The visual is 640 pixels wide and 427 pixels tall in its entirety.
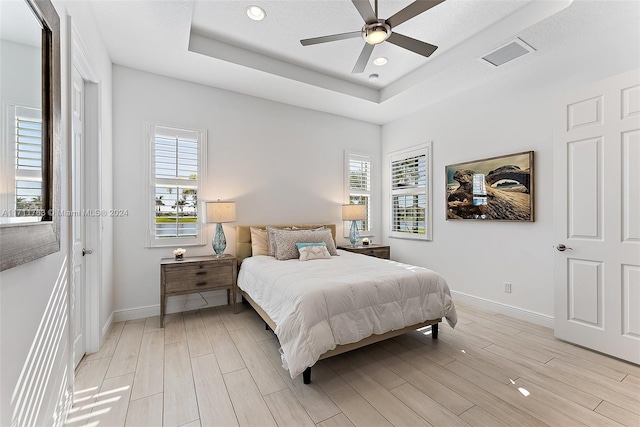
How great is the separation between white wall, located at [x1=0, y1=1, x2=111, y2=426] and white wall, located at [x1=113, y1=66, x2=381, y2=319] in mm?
1280

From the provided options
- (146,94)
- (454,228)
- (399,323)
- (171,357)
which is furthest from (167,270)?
(454,228)

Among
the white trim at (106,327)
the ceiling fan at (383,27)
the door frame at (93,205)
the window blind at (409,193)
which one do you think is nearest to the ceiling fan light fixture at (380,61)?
the ceiling fan at (383,27)

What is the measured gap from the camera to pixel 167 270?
312 cm

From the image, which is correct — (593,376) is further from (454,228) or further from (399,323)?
(454,228)

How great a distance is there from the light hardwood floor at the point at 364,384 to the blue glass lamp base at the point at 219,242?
1.02 m

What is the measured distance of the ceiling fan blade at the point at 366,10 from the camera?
198 centimetres

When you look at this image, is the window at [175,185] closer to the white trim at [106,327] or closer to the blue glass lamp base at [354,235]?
the white trim at [106,327]

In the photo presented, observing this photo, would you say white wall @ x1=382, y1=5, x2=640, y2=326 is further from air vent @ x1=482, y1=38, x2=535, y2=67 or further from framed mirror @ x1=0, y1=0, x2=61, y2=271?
framed mirror @ x1=0, y1=0, x2=61, y2=271

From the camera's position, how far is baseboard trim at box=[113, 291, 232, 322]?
129 inches

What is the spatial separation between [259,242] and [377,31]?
269 centimetres

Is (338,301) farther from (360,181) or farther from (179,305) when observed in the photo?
(360,181)

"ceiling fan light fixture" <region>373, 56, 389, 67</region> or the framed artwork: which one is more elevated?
"ceiling fan light fixture" <region>373, 56, 389, 67</region>

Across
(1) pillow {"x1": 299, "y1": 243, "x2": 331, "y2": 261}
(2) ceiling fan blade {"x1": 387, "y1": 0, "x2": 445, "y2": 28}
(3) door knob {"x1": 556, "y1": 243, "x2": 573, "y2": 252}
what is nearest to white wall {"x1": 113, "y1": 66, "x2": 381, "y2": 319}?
(1) pillow {"x1": 299, "y1": 243, "x2": 331, "y2": 261}

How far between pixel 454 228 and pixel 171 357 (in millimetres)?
3746
